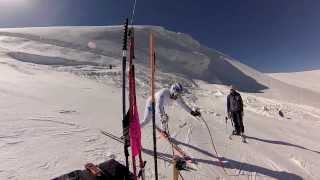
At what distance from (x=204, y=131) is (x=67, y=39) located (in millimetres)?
42779

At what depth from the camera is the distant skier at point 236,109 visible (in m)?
11.4

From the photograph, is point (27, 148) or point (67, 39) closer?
point (27, 148)

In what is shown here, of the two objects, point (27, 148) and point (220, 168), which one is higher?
point (27, 148)

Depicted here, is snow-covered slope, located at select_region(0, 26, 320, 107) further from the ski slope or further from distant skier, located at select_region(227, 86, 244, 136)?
distant skier, located at select_region(227, 86, 244, 136)

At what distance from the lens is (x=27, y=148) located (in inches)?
301

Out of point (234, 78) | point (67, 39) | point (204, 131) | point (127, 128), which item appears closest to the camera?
point (127, 128)

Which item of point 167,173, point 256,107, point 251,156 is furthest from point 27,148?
point 256,107

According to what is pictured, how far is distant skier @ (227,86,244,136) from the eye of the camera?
1141 cm

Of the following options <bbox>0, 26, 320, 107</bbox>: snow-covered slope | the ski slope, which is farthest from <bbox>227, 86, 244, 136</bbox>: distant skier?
<bbox>0, 26, 320, 107</bbox>: snow-covered slope

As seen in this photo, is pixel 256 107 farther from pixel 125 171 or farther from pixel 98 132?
pixel 125 171

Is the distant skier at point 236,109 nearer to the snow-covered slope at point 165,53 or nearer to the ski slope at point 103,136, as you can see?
the ski slope at point 103,136

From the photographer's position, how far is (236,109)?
450 inches

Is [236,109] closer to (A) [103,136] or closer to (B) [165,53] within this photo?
(A) [103,136]

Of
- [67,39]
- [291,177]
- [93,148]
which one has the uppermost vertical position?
[67,39]
